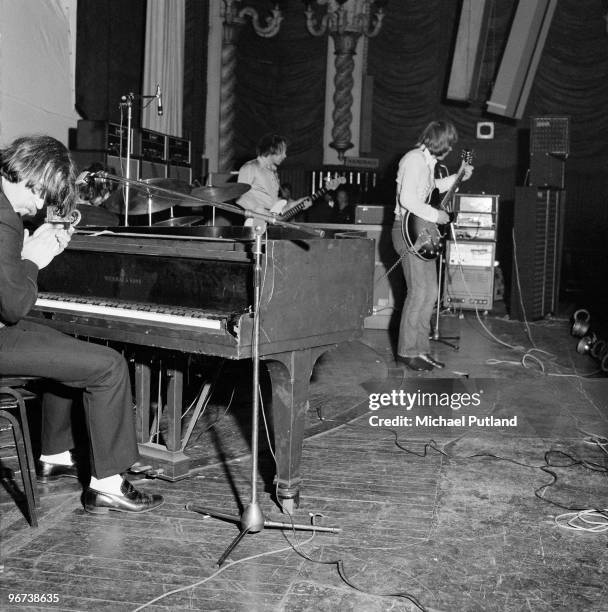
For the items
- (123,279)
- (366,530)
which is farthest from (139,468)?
(366,530)

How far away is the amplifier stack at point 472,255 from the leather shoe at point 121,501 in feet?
20.5

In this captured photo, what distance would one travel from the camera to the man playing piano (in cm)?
259

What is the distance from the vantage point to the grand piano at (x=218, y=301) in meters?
2.72

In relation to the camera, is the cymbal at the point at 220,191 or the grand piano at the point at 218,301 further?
the cymbal at the point at 220,191

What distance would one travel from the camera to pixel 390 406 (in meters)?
4.70

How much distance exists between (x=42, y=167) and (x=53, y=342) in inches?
23.8

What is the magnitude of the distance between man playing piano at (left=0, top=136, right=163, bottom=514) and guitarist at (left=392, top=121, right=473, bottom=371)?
116 inches

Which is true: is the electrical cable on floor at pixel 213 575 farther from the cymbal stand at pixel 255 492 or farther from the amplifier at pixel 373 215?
the amplifier at pixel 373 215

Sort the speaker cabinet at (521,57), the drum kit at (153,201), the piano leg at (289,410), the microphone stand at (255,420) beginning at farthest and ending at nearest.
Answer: the speaker cabinet at (521,57)
the drum kit at (153,201)
the piano leg at (289,410)
the microphone stand at (255,420)

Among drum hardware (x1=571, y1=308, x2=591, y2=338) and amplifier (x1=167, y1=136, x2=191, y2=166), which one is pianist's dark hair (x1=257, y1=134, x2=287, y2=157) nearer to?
amplifier (x1=167, y1=136, x2=191, y2=166)

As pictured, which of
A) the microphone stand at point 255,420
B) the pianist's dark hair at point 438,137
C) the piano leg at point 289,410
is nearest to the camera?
the microphone stand at point 255,420

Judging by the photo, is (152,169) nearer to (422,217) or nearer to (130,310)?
(422,217)

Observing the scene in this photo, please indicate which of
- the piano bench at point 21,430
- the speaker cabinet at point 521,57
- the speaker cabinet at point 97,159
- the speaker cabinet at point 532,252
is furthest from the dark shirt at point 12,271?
the speaker cabinet at point 521,57

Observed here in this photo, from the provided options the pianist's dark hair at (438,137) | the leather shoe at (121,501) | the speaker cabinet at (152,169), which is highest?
the pianist's dark hair at (438,137)
